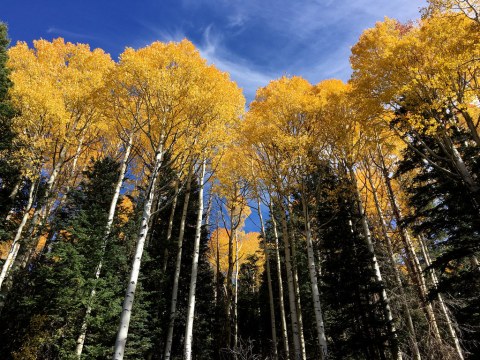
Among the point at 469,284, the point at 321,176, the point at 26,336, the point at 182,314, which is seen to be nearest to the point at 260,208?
the point at 321,176

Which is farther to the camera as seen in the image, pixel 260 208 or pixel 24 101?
pixel 260 208

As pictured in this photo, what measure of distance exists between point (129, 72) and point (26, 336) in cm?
795

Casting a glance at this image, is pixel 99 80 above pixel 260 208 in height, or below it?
above

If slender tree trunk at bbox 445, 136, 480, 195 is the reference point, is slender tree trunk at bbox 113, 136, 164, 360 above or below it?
below

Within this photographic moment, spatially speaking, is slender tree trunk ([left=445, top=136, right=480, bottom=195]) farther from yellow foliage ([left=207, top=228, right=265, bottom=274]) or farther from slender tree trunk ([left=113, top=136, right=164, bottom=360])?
yellow foliage ([left=207, top=228, right=265, bottom=274])

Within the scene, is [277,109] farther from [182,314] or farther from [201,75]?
[182,314]

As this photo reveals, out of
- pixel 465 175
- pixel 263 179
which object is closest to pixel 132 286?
pixel 263 179

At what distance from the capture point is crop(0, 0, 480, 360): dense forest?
21.3 feet

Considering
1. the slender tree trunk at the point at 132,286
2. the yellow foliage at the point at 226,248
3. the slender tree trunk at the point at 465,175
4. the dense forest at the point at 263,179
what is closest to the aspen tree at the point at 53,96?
→ the dense forest at the point at 263,179

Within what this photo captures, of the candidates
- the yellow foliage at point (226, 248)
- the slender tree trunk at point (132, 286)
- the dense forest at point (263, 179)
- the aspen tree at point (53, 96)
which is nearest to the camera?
the slender tree trunk at point (132, 286)

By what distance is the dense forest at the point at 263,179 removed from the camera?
6.48 meters

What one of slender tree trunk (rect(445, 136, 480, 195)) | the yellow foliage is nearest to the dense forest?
slender tree trunk (rect(445, 136, 480, 195))

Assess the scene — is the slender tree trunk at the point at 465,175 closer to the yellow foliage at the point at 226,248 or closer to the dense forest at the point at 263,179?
the dense forest at the point at 263,179

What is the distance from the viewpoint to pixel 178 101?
789 centimetres
